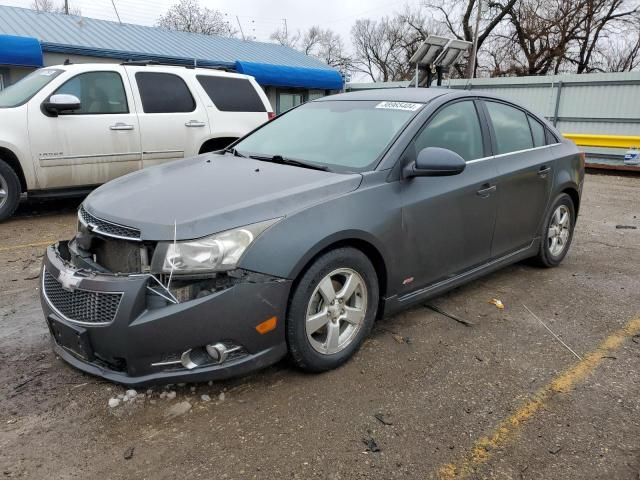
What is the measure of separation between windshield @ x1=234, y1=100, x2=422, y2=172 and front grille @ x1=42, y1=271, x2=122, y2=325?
1.56 meters

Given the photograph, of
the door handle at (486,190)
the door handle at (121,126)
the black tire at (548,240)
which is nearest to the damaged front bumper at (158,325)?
the door handle at (486,190)

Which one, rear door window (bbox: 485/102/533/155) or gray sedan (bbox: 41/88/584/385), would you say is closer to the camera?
gray sedan (bbox: 41/88/584/385)

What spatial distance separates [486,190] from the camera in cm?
385

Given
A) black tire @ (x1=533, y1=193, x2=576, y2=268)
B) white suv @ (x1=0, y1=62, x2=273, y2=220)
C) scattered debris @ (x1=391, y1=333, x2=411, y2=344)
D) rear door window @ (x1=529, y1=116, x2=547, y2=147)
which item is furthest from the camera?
white suv @ (x1=0, y1=62, x2=273, y2=220)

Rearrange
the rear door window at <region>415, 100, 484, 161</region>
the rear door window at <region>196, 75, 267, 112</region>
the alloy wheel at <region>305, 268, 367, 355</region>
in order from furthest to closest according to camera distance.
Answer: the rear door window at <region>196, 75, 267, 112</region>
the rear door window at <region>415, 100, 484, 161</region>
the alloy wheel at <region>305, 268, 367, 355</region>

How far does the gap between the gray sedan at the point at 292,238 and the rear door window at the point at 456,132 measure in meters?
0.01

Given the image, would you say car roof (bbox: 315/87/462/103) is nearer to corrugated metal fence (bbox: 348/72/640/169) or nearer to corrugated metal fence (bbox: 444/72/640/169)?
corrugated metal fence (bbox: 348/72/640/169)

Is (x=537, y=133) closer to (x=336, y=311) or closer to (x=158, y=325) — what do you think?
(x=336, y=311)

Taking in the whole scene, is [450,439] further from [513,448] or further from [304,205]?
[304,205]

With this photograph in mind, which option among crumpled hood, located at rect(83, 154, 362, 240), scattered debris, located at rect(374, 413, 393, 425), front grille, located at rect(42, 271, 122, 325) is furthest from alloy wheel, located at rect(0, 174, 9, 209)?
scattered debris, located at rect(374, 413, 393, 425)

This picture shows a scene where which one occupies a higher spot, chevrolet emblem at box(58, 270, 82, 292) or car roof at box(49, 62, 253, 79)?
car roof at box(49, 62, 253, 79)

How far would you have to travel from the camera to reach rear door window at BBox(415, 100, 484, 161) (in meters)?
3.58

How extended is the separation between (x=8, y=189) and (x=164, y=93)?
2.28 meters

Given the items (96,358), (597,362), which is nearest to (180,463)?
(96,358)
